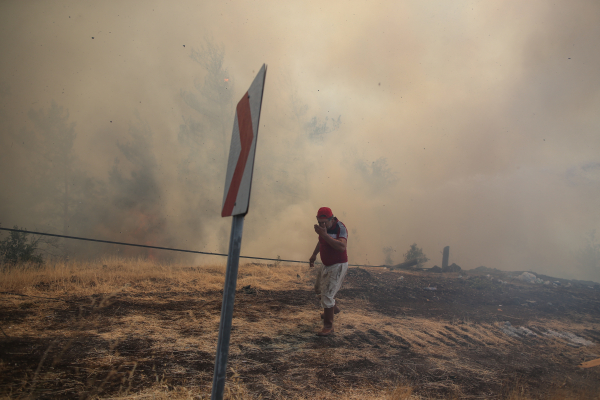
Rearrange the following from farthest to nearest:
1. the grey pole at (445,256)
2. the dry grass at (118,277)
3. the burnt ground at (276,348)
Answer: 1. the grey pole at (445,256)
2. the dry grass at (118,277)
3. the burnt ground at (276,348)

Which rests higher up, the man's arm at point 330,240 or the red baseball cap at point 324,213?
the red baseball cap at point 324,213

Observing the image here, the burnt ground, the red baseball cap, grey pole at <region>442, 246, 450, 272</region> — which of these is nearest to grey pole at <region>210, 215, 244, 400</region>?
the burnt ground

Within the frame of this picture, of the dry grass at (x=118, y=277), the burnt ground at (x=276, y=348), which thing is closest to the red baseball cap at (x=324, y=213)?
the burnt ground at (x=276, y=348)

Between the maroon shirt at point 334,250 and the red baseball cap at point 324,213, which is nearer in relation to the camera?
the red baseball cap at point 324,213

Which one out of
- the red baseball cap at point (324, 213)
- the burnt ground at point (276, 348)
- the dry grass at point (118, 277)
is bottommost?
the burnt ground at point (276, 348)

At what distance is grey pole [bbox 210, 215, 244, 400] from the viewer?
1447mm

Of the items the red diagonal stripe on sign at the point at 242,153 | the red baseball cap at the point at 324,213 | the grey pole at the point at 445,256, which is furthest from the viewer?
the grey pole at the point at 445,256

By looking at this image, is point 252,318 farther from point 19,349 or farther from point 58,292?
point 58,292

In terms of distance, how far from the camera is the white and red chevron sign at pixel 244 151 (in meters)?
1.46

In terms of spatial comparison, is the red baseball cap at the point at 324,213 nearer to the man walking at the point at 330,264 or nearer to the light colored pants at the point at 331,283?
the man walking at the point at 330,264

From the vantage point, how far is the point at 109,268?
8094mm

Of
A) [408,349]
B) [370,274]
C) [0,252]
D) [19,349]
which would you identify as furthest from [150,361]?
[370,274]

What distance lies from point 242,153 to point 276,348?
11.5 feet

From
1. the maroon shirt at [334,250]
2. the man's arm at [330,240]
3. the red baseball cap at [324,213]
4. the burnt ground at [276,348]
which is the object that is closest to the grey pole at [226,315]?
the burnt ground at [276,348]
